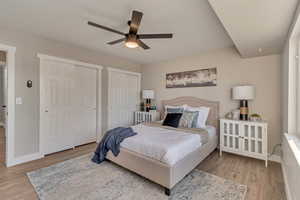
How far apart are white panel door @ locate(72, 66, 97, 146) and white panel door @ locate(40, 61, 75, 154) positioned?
0.12 metres

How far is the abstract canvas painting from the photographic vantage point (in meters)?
3.64

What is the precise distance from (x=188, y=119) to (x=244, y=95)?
1.23m

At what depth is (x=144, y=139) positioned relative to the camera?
2.28 meters

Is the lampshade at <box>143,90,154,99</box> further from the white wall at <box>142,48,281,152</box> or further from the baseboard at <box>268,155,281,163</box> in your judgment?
the baseboard at <box>268,155,281,163</box>

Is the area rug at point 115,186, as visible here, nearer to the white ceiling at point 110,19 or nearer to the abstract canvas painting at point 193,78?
the abstract canvas painting at point 193,78

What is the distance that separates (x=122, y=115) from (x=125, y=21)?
293 cm

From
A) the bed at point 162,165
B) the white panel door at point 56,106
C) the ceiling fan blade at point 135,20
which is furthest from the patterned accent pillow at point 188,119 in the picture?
the white panel door at point 56,106

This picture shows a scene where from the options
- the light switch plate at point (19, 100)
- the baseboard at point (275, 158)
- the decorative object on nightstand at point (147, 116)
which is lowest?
the baseboard at point (275, 158)

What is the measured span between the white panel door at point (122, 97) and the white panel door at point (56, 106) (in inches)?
42.3

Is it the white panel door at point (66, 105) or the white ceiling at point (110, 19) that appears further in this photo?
the white panel door at point (66, 105)

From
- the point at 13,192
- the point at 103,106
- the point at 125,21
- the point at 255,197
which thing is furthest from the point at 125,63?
the point at 255,197

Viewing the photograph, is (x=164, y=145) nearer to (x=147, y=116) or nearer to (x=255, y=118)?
(x=255, y=118)

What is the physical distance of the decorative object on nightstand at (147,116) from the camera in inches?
173

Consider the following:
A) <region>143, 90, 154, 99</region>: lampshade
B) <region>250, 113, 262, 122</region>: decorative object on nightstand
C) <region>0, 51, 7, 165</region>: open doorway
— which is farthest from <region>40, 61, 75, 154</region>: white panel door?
<region>250, 113, 262, 122</region>: decorative object on nightstand
